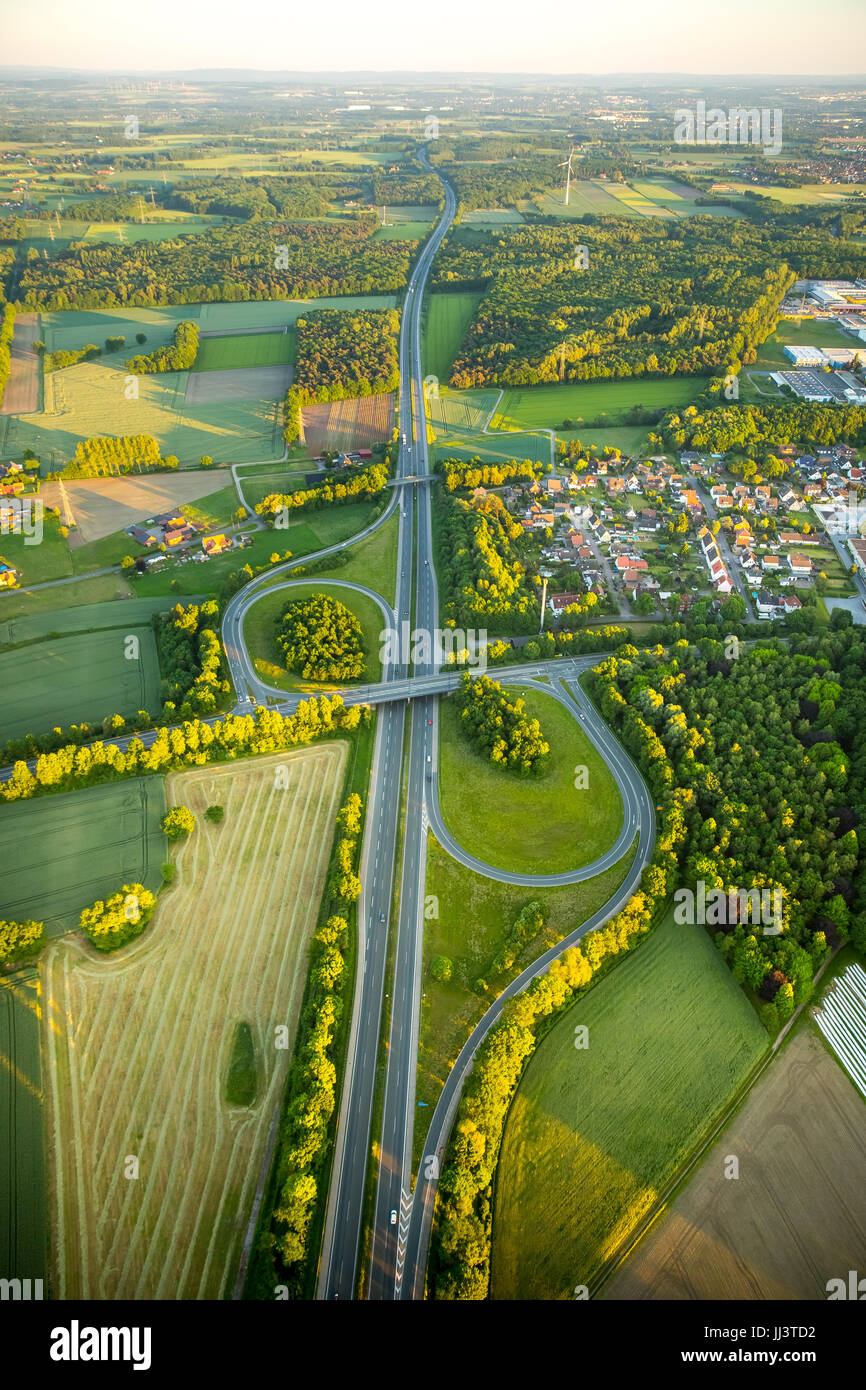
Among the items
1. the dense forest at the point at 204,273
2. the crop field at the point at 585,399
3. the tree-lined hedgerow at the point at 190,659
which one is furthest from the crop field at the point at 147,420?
the tree-lined hedgerow at the point at 190,659

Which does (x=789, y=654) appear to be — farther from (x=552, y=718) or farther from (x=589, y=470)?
(x=589, y=470)

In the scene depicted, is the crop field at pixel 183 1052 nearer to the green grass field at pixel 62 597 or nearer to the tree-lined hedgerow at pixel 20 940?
the tree-lined hedgerow at pixel 20 940

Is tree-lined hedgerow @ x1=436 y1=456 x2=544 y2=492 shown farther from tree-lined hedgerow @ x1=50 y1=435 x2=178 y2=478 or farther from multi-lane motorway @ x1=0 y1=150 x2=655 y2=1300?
tree-lined hedgerow @ x1=50 y1=435 x2=178 y2=478

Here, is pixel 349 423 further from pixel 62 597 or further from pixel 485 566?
pixel 62 597

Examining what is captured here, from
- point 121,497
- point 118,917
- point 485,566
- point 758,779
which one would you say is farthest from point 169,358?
point 758,779

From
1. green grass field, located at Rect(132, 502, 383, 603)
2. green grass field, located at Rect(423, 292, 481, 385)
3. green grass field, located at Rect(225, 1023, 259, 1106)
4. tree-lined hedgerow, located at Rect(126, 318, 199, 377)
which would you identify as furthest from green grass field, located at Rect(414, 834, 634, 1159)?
tree-lined hedgerow, located at Rect(126, 318, 199, 377)

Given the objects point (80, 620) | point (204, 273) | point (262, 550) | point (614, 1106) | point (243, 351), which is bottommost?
point (614, 1106)
